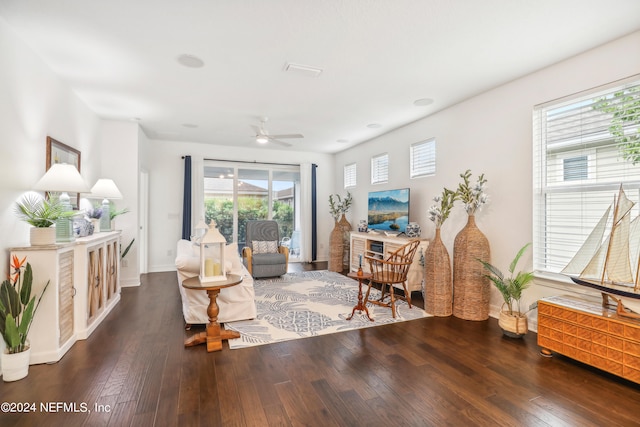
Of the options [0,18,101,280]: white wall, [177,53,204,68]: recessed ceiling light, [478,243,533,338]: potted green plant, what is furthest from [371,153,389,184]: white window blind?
[0,18,101,280]: white wall

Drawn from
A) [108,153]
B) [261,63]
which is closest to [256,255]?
[108,153]

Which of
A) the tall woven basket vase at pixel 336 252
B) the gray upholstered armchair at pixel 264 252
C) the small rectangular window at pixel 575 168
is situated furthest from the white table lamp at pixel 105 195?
the small rectangular window at pixel 575 168

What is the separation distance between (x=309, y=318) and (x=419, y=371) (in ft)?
4.78

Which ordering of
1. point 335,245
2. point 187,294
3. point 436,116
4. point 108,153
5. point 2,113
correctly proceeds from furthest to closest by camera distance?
point 335,245 → point 108,153 → point 436,116 → point 187,294 → point 2,113

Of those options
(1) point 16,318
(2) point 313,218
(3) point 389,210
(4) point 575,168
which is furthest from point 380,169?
(1) point 16,318

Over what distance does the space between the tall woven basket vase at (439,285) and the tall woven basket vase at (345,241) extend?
111 inches

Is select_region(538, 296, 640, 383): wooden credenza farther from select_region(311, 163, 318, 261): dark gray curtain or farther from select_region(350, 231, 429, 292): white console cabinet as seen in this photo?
select_region(311, 163, 318, 261): dark gray curtain

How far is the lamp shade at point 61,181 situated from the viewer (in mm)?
2688

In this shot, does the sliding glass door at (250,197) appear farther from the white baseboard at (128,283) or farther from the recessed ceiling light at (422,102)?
the recessed ceiling light at (422,102)

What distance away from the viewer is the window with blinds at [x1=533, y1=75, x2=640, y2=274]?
8.52ft

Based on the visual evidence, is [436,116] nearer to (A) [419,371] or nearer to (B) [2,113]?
(A) [419,371]

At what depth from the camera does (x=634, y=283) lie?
7.55ft

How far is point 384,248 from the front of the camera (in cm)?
493

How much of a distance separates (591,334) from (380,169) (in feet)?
13.8
